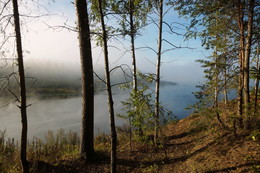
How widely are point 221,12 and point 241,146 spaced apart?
4.45 m

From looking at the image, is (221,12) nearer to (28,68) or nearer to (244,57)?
(244,57)

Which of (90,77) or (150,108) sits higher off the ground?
(90,77)

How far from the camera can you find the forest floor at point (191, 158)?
389cm

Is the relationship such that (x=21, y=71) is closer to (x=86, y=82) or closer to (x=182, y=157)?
(x=86, y=82)

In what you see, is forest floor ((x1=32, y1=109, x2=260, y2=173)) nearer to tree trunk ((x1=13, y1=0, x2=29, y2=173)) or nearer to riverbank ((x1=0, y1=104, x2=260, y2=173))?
riverbank ((x1=0, y1=104, x2=260, y2=173))

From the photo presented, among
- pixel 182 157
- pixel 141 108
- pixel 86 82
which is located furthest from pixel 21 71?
pixel 182 157

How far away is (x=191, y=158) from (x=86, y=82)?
4423 mm

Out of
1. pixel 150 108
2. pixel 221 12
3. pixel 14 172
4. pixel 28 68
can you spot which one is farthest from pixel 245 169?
pixel 14 172

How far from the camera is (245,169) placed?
344cm

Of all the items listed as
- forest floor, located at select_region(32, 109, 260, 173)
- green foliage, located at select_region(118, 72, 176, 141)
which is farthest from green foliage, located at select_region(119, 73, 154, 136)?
forest floor, located at select_region(32, 109, 260, 173)

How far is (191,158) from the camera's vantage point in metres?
4.97

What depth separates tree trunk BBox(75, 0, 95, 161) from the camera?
4879 mm

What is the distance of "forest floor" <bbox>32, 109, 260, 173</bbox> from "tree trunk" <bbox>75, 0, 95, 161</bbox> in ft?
1.82

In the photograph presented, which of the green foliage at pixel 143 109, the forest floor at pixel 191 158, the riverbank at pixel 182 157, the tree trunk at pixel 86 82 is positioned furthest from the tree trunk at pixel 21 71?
the green foliage at pixel 143 109
